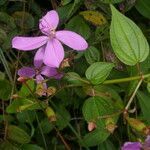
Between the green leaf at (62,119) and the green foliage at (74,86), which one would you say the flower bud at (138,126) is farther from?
the green leaf at (62,119)

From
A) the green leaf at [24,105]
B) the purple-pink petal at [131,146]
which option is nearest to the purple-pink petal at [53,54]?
the green leaf at [24,105]

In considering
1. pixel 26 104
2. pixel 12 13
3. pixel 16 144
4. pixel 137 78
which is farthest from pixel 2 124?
pixel 137 78

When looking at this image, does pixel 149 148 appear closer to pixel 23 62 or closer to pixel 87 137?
pixel 87 137

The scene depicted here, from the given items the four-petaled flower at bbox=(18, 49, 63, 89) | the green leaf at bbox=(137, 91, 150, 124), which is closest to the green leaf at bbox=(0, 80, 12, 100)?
the four-petaled flower at bbox=(18, 49, 63, 89)

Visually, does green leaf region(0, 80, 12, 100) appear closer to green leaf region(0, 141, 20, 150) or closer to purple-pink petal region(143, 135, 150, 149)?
green leaf region(0, 141, 20, 150)

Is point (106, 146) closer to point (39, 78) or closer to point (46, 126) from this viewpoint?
point (46, 126)

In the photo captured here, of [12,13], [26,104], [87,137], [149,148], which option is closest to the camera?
[149,148]

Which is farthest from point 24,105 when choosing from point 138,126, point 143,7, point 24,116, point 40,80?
point 143,7

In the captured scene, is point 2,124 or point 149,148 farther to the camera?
point 2,124
